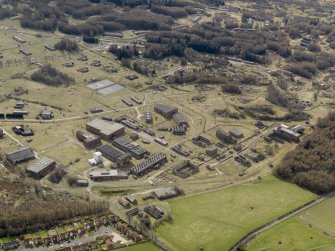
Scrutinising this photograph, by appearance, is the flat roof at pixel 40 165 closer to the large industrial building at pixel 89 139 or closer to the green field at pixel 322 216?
the large industrial building at pixel 89 139

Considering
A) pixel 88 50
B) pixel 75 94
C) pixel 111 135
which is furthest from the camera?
pixel 88 50

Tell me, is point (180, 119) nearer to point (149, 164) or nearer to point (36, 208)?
point (149, 164)

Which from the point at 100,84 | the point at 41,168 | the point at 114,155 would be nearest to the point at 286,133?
the point at 114,155

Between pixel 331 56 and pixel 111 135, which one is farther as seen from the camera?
pixel 331 56

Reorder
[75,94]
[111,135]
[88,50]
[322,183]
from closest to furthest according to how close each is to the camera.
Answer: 1. [322,183]
2. [111,135]
3. [75,94]
4. [88,50]

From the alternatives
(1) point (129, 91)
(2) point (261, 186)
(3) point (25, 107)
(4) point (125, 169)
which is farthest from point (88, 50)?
(2) point (261, 186)

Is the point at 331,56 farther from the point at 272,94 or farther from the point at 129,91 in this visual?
the point at 129,91

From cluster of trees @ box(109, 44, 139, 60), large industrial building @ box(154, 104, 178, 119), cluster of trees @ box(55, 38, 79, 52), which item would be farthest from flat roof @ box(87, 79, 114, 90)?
cluster of trees @ box(55, 38, 79, 52)
